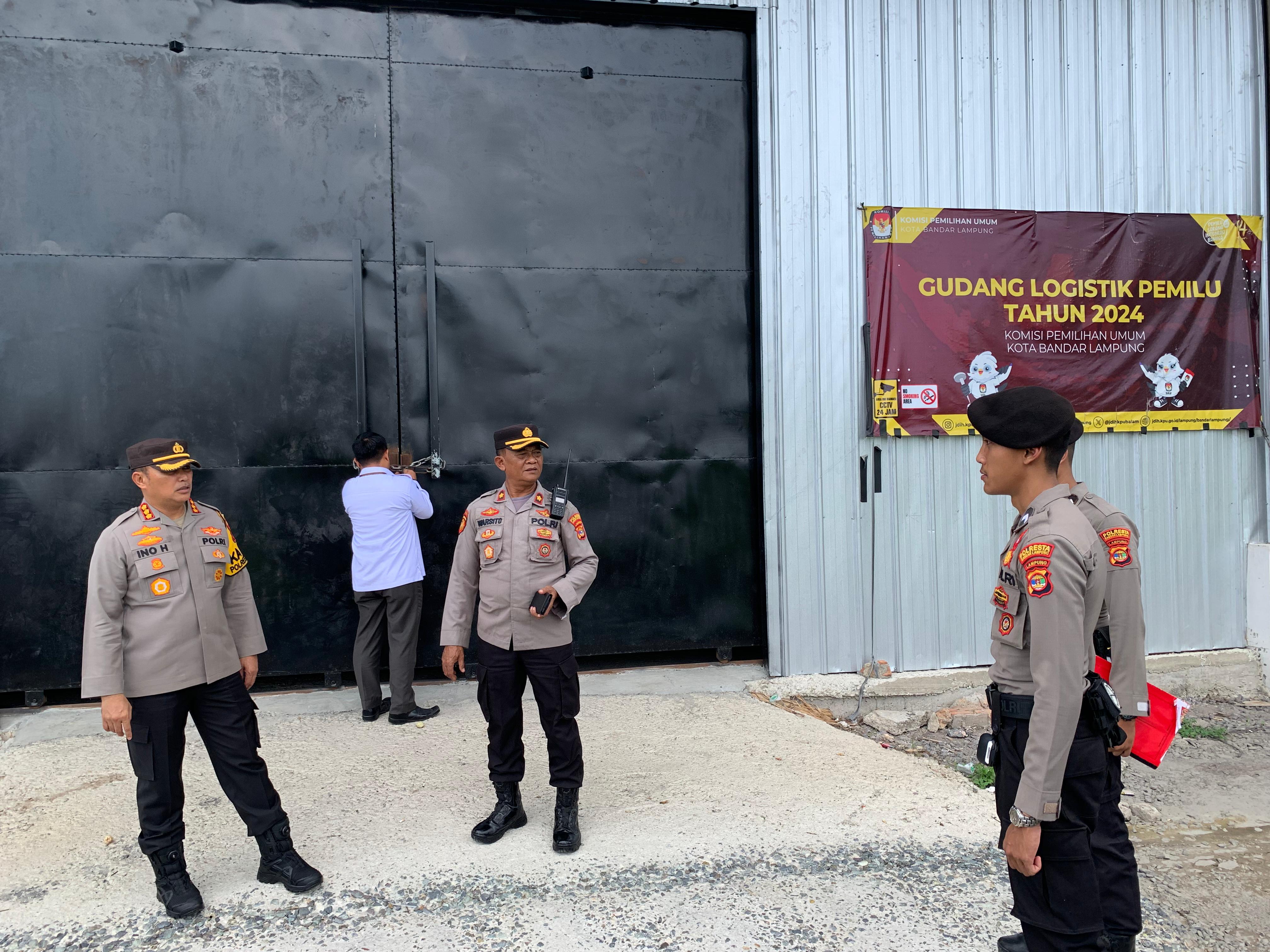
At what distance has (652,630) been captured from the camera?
5953 mm

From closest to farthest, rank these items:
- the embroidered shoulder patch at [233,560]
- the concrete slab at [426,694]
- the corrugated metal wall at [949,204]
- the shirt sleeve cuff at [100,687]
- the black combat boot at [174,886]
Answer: the shirt sleeve cuff at [100,687] < the black combat boot at [174,886] < the embroidered shoulder patch at [233,560] < the concrete slab at [426,694] < the corrugated metal wall at [949,204]

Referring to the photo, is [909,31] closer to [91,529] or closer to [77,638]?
[91,529]

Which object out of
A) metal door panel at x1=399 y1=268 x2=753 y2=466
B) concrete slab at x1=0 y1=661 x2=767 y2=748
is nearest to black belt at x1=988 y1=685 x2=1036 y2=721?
concrete slab at x1=0 y1=661 x2=767 y2=748

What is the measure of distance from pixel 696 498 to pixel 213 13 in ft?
15.0

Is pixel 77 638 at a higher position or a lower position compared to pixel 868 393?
lower

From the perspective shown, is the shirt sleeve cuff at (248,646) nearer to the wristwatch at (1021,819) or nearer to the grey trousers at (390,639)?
the grey trousers at (390,639)

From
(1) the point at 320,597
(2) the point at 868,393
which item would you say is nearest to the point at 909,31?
(2) the point at 868,393

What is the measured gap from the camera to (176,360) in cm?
541

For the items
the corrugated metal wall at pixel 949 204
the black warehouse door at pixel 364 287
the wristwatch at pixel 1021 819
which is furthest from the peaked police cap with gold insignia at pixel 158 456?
the corrugated metal wall at pixel 949 204

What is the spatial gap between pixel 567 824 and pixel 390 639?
211cm

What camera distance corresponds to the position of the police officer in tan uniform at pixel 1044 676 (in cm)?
209

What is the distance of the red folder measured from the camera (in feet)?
8.77

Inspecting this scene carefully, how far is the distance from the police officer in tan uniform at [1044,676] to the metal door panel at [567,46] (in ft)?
14.9

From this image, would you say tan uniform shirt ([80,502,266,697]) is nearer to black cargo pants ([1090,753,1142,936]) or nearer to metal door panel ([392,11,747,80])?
black cargo pants ([1090,753,1142,936])
